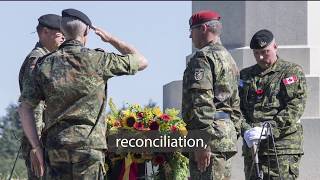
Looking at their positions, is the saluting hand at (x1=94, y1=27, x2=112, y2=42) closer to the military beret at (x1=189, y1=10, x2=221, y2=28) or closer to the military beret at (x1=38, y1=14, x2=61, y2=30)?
the military beret at (x1=189, y1=10, x2=221, y2=28)

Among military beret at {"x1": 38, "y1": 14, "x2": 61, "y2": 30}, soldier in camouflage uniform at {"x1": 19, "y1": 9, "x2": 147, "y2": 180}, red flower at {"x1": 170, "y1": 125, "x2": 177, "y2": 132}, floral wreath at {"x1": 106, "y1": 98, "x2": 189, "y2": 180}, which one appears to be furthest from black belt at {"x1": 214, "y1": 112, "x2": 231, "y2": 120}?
military beret at {"x1": 38, "y1": 14, "x2": 61, "y2": 30}

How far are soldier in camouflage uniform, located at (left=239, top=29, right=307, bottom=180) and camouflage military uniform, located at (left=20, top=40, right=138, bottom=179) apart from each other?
3.05 metres

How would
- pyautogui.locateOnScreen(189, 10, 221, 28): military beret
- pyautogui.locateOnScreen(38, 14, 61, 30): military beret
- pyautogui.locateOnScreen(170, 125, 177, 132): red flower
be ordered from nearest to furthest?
pyautogui.locateOnScreen(189, 10, 221, 28): military beret < pyautogui.locateOnScreen(38, 14, 61, 30): military beret < pyautogui.locateOnScreen(170, 125, 177, 132): red flower

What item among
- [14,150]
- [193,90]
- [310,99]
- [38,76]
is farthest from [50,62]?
[14,150]

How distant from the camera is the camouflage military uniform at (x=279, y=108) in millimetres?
10820

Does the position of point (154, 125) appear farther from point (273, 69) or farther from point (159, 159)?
point (273, 69)

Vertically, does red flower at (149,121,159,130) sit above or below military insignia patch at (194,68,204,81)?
below

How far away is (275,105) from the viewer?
10.9 metres

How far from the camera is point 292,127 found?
1090cm

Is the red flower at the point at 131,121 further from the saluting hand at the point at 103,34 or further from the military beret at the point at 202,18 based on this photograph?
the saluting hand at the point at 103,34

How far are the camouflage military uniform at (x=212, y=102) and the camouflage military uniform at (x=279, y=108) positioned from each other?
5.55ft

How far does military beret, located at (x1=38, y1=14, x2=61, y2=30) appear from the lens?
396 inches

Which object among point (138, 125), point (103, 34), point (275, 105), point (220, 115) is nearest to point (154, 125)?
point (138, 125)

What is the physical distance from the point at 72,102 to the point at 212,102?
1479mm
